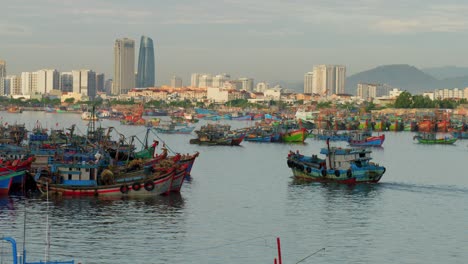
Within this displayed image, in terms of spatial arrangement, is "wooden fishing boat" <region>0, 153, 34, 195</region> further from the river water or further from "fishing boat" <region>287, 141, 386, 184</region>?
"fishing boat" <region>287, 141, 386, 184</region>

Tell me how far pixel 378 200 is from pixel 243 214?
8225mm

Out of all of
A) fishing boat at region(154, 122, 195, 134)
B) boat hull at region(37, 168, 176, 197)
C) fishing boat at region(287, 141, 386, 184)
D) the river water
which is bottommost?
the river water

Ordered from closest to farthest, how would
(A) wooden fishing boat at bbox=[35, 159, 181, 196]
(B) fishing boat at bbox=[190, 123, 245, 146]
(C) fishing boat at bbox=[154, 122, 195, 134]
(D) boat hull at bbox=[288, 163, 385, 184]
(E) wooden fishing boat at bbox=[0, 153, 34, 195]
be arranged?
(A) wooden fishing boat at bbox=[35, 159, 181, 196] → (E) wooden fishing boat at bbox=[0, 153, 34, 195] → (D) boat hull at bbox=[288, 163, 385, 184] → (B) fishing boat at bbox=[190, 123, 245, 146] → (C) fishing boat at bbox=[154, 122, 195, 134]

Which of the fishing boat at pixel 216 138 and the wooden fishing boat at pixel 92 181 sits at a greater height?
the fishing boat at pixel 216 138

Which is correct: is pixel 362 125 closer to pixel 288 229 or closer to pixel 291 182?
pixel 291 182

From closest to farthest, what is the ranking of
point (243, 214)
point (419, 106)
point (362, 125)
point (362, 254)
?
point (362, 254), point (243, 214), point (362, 125), point (419, 106)

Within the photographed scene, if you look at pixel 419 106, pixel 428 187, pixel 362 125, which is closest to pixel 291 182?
pixel 428 187

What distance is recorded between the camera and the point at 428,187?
170 ft

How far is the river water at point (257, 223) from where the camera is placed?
31281mm

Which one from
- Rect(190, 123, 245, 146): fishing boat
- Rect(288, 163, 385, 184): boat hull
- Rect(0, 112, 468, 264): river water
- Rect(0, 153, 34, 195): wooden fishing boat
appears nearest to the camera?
Rect(0, 112, 468, 264): river water

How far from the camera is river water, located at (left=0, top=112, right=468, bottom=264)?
103 feet

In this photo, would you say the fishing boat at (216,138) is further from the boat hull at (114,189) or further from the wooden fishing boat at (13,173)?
the boat hull at (114,189)

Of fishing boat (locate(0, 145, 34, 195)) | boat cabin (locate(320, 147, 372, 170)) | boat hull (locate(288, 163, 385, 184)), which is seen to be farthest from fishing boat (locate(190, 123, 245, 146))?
fishing boat (locate(0, 145, 34, 195))

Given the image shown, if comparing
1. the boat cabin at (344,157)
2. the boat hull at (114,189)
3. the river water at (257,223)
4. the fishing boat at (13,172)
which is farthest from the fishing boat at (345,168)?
the fishing boat at (13,172)
